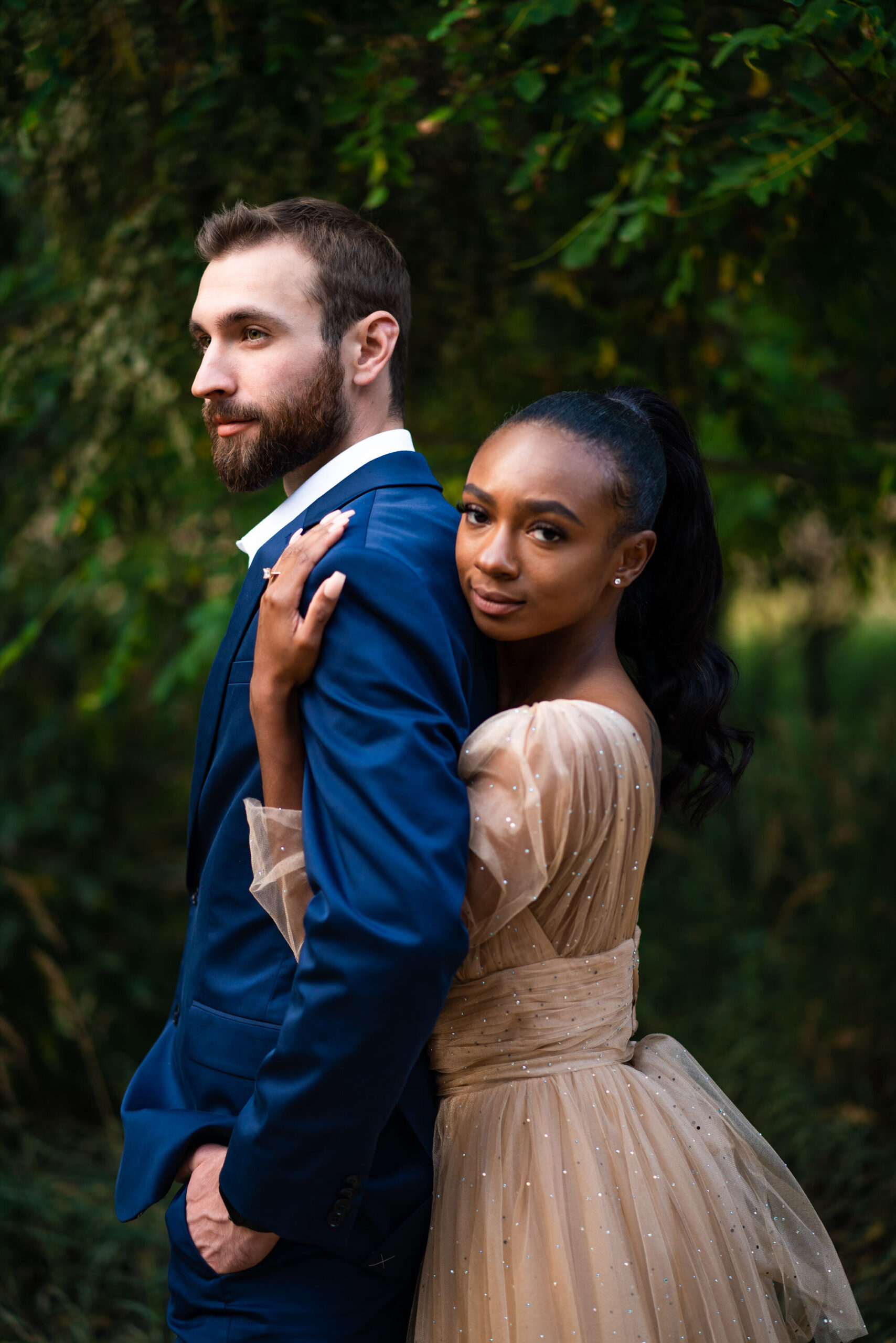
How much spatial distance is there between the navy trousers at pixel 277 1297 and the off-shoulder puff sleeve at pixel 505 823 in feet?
1.73

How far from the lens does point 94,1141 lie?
408 centimetres

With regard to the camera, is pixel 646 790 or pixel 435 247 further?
pixel 435 247

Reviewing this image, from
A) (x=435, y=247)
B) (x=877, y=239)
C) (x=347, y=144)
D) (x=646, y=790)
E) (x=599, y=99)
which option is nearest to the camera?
(x=646, y=790)

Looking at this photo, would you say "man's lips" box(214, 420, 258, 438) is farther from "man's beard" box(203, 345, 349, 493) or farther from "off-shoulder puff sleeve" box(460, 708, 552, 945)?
"off-shoulder puff sleeve" box(460, 708, 552, 945)

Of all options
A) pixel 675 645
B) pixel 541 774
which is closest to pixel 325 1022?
pixel 541 774

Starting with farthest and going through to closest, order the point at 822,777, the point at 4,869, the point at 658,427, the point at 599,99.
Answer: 1. the point at 822,777
2. the point at 4,869
3. the point at 599,99
4. the point at 658,427

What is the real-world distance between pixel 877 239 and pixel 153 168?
2.12 meters

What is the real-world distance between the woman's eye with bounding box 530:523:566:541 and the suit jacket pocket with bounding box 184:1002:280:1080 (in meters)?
0.79

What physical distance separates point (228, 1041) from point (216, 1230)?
0.82 feet

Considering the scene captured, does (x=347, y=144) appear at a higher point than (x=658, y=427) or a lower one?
higher

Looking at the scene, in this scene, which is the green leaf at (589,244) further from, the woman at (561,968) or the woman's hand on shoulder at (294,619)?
the woman's hand on shoulder at (294,619)

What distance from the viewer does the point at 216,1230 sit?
1566mm

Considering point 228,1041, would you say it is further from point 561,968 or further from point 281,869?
point 561,968

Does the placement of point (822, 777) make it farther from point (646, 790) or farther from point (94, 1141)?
point (646, 790)
